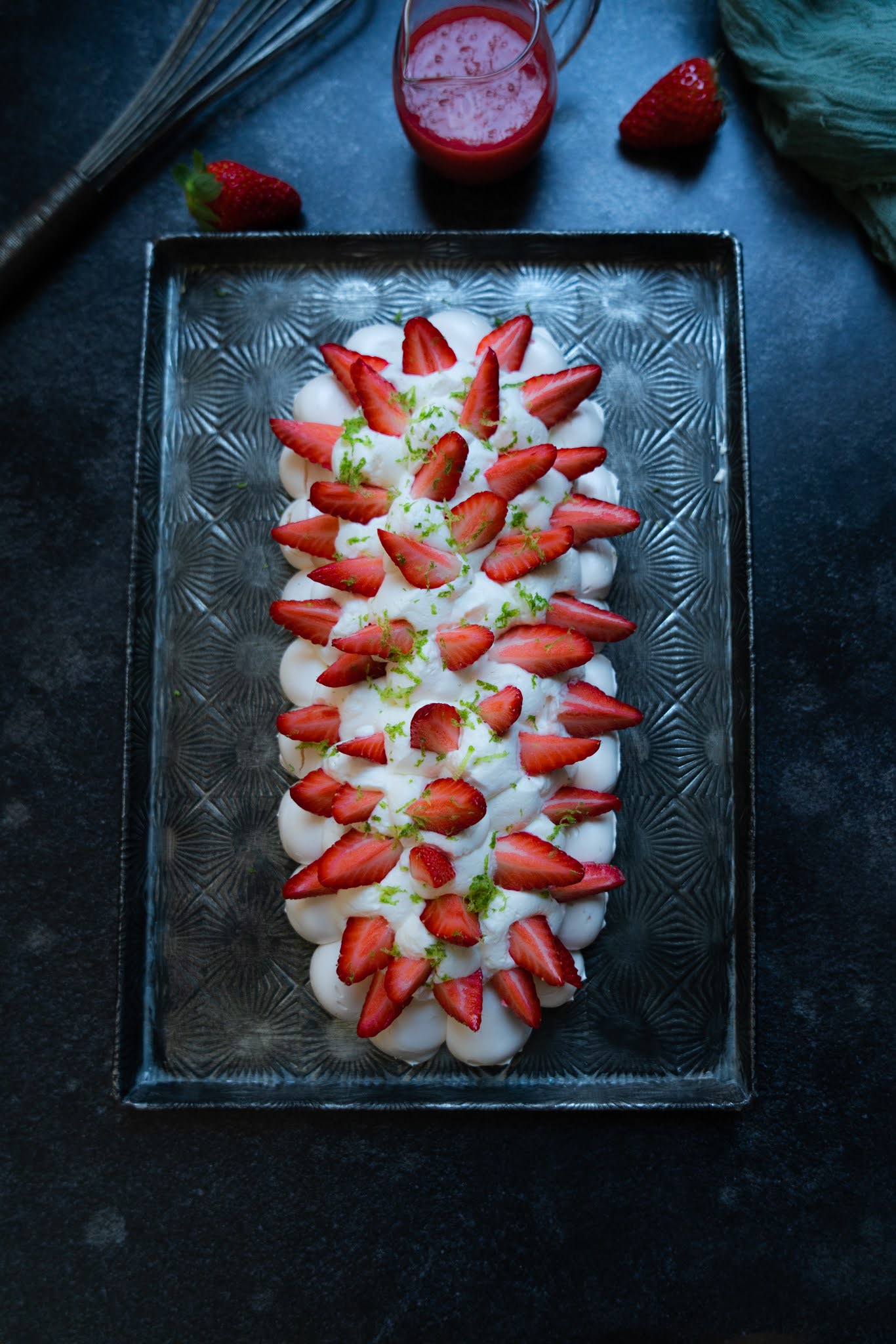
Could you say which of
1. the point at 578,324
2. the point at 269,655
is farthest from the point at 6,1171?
the point at 578,324

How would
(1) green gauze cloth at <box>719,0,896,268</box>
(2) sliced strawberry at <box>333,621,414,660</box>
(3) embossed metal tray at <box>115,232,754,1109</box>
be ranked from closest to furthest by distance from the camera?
1. (2) sliced strawberry at <box>333,621,414,660</box>
2. (3) embossed metal tray at <box>115,232,754,1109</box>
3. (1) green gauze cloth at <box>719,0,896,268</box>

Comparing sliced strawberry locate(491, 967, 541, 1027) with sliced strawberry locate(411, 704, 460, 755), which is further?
sliced strawberry locate(491, 967, 541, 1027)

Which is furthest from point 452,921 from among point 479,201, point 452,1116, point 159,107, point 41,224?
point 159,107

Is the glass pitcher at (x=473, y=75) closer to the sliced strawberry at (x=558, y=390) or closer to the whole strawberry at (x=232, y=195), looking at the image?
the whole strawberry at (x=232, y=195)

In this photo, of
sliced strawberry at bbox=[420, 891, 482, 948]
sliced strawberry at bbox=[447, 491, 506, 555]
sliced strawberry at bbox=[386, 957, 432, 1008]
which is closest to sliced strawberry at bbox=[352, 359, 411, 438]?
sliced strawberry at bbox=[447, 491, 506, 555]

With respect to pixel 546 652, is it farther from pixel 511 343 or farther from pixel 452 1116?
pixel 452 1116

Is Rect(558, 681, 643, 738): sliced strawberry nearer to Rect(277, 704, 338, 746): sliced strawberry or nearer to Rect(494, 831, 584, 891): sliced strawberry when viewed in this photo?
Rect(494, 831, 584, 891): sliced strawberry

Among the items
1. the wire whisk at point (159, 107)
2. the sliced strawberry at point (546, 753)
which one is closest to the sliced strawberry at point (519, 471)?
the sliced strawberry at point (546, 753)
